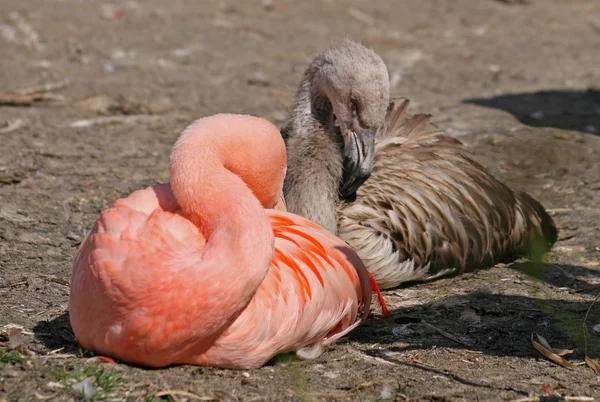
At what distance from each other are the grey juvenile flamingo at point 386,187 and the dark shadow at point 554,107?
7.81ft

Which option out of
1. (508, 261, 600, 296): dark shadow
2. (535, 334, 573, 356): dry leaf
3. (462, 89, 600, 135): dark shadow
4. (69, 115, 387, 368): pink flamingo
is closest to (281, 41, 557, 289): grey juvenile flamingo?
(508, 261, 600, 296): dark shadow

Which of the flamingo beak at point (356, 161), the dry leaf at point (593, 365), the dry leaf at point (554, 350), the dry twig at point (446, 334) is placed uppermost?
the flamingo beak at point (356, 161)

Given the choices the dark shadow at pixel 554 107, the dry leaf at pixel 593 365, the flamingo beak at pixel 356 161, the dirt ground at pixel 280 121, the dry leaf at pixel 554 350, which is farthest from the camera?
the dark shadow at pixel 554 107

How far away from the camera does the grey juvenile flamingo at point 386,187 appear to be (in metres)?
5.26

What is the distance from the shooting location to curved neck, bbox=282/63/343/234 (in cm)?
527

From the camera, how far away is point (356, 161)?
5262mm

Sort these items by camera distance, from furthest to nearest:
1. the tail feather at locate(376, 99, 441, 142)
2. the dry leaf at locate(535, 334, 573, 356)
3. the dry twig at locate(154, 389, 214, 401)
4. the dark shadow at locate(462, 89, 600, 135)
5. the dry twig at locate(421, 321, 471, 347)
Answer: the dark shadow at locate(462, 89, 600, 135)
the tail feather at locate(376, 99, 441, 142)
the dry twig at locate(421, 321, 471, 347)
the dry leaf at locate(535, 334, 573, 356)
the dry twig at locate(154, 389, 214, 401)

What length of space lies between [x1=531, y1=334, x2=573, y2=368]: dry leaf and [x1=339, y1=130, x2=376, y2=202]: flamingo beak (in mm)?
1413

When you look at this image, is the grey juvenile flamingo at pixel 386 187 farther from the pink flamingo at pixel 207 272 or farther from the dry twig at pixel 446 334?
the pink flamingo at pixel 207 272

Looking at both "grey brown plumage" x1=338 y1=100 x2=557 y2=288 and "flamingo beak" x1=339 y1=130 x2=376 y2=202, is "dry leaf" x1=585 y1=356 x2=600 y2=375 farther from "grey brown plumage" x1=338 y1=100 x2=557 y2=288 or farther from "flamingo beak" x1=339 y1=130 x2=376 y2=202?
"flamingo beak" x1=339 y1=130 x2=376 y2=202

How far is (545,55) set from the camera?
10.9 metres

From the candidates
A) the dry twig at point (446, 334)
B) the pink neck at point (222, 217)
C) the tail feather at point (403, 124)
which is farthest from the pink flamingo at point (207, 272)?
the tail feather at point (403, 124)

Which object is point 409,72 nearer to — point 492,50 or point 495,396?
point 492,50

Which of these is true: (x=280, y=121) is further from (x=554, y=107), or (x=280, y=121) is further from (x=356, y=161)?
(x=356, y=161)
